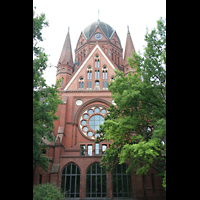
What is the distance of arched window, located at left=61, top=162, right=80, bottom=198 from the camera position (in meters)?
22.1

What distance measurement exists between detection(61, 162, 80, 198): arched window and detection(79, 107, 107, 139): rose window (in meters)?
5.28

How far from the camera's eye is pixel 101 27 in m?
46.7

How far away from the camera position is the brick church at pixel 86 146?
22078 mm

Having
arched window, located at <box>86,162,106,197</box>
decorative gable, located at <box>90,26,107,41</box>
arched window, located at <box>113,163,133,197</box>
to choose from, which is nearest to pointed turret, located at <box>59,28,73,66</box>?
decorative gable, located at <box>90,26,107,41</box>

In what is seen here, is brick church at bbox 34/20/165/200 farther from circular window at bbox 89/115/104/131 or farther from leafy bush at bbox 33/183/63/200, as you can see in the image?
leafy bush at bbox 33/183/63/200

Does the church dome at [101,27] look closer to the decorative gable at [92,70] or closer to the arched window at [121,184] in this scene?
the decorative gable at [92,70]

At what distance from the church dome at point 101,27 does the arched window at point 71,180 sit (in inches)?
1228

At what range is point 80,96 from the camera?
95.1 feet
